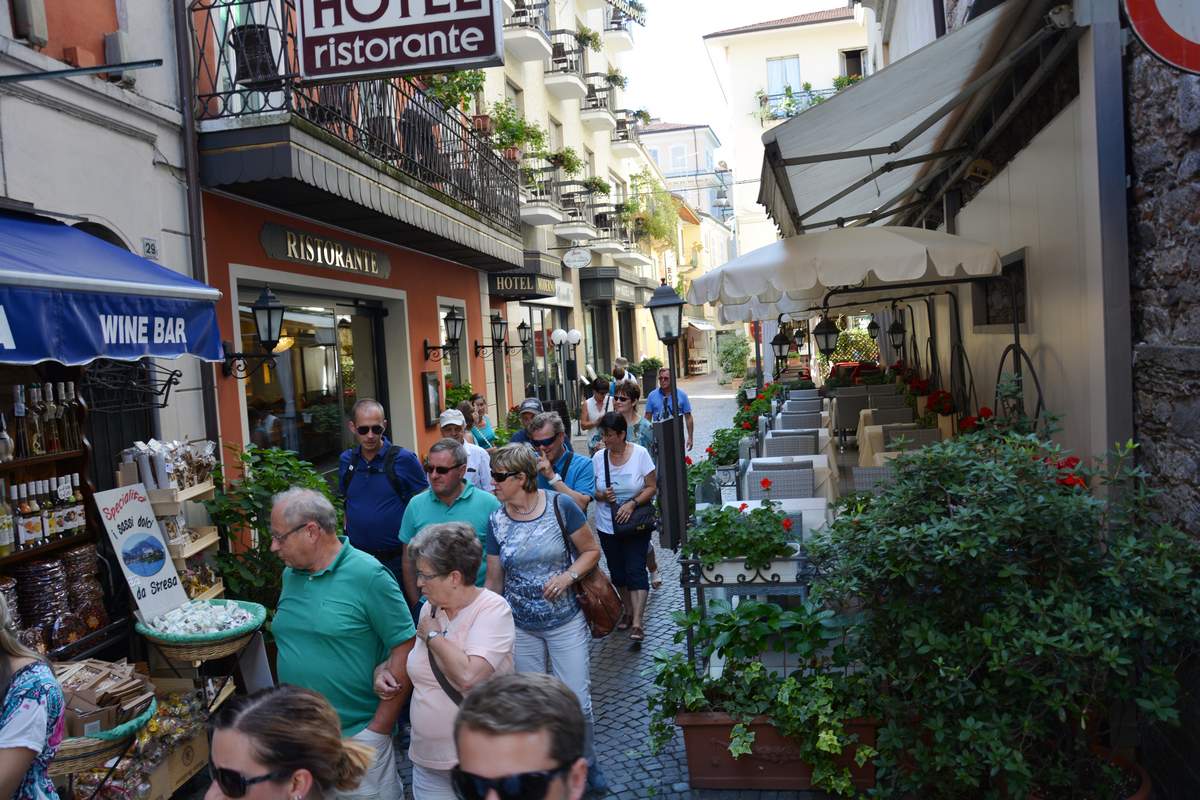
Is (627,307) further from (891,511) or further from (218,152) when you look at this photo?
(891,511)

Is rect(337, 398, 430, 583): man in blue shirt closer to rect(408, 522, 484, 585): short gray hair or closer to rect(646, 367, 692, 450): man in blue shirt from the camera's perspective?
rect(408, 522, 484, 585): short gray hair

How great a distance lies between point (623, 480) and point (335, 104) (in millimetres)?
4943

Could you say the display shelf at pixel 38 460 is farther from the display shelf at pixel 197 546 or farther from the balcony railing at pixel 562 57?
the balcony railing at pixel 562 57

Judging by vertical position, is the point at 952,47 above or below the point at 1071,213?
above

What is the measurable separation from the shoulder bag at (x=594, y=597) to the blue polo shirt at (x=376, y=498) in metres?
1.53

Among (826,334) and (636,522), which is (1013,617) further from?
(826,334)

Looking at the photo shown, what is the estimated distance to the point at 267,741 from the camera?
223 centimetres

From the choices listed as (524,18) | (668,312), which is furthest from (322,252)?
(524,18)

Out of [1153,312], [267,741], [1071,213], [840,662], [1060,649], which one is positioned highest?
[1071,213]

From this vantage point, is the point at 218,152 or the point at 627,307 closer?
the point at 218,152

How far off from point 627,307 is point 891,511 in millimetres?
31328

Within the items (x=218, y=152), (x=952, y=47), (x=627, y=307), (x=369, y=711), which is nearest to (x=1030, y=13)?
(x=952, y=47)

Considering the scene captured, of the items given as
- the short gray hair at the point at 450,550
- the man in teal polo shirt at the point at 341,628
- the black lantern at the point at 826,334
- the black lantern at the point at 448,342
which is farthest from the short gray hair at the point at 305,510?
the black lantern at the point at 826,334

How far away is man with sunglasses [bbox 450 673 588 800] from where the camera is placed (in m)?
1.80
